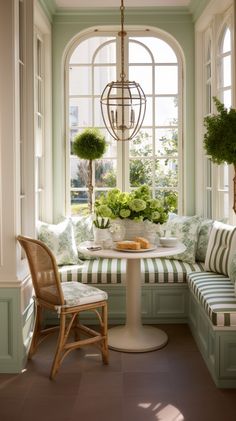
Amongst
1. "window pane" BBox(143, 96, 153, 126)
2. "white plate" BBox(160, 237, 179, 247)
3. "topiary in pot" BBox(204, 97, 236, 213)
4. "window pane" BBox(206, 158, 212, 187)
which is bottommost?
"white plate" BBox(160, 237, 179, 247)

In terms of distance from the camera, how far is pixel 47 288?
12.4 ft

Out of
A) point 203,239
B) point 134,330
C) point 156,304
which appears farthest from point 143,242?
point 203,239

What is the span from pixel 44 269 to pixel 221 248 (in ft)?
5.46

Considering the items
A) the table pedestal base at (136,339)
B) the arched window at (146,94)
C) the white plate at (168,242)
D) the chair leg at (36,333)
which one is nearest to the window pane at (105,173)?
the arched window at (146,94)

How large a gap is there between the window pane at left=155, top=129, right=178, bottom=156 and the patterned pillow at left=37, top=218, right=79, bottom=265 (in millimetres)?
1524

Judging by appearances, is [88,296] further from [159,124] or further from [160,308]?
[159,124]

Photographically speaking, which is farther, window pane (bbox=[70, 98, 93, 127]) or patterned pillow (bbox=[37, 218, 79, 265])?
window pane (bbox=[70, 98, 93, 127])

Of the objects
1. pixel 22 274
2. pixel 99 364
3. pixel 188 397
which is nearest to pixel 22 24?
pixel 22 274

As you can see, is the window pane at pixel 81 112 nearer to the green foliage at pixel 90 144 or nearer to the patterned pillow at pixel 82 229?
the green foliage at pixel 90 144

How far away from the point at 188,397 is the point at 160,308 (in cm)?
161

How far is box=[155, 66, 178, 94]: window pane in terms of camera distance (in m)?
5.79

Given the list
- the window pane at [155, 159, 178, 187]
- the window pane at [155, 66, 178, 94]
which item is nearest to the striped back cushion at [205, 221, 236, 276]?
the window pane at [155, 159, 178, 187]

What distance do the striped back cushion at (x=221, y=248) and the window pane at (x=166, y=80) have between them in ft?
6.21

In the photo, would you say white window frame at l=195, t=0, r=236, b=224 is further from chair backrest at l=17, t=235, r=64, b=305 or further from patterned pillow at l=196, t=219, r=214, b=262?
chair backrest at l=17, t=235, r=64, b=305
